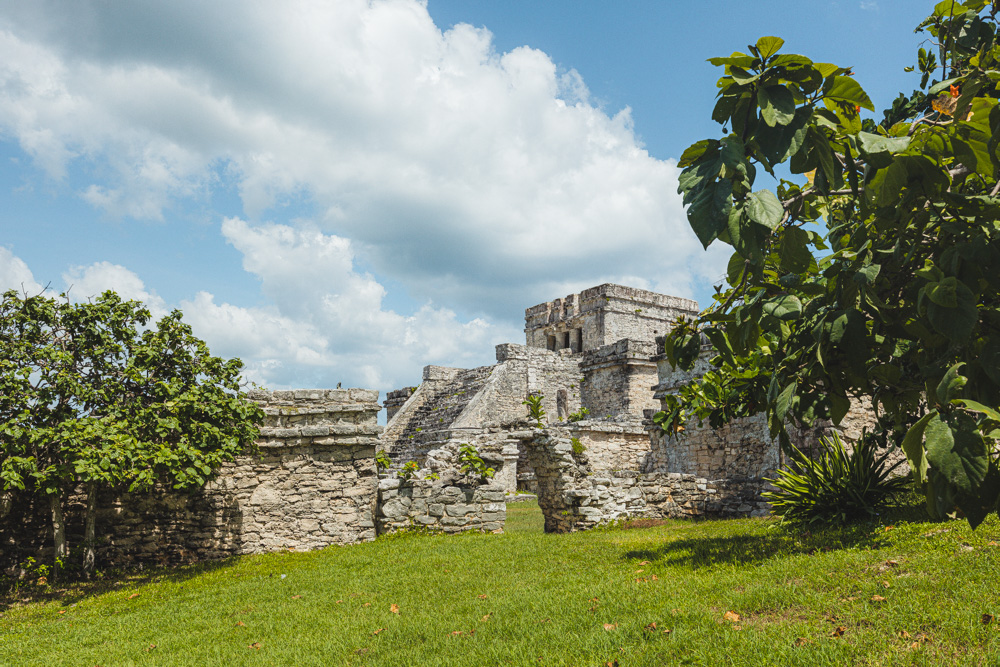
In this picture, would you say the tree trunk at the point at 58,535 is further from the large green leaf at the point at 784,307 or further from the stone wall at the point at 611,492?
the large green leaf at the point at 784,307

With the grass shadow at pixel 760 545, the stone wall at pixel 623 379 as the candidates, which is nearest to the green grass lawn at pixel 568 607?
the grass shadow at pixel 760 545

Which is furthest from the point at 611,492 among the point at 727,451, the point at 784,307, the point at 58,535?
the point at 784,307

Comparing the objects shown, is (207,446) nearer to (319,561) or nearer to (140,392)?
(140,392)

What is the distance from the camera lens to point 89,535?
816 centimetres

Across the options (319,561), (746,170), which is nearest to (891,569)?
(746,170)

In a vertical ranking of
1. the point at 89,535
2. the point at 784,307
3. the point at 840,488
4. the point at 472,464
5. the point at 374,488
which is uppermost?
the point at 784,307

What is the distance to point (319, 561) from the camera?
8.58 meters

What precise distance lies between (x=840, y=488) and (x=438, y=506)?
6.21 metres

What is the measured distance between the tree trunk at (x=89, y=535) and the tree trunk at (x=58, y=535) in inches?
9.5

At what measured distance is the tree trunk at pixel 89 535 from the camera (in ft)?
26.3

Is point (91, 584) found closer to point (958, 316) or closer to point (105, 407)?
point (105, 407)

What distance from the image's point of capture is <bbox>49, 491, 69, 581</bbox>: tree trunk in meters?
7.89

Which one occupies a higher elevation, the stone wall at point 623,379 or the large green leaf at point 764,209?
the stone wall at point 623,379

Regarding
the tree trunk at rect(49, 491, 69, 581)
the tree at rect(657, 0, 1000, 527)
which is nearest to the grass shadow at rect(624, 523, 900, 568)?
the tree at rect(657, 0, 1000, 527)
